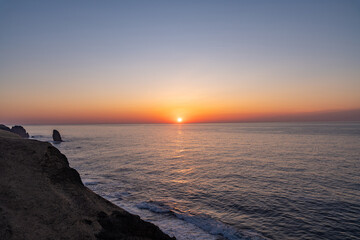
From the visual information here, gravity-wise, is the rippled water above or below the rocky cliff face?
below

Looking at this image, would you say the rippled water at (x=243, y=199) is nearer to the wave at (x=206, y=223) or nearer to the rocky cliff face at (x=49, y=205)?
the wave at (x=206, y=223)

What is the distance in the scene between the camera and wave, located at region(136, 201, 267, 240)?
449 inches

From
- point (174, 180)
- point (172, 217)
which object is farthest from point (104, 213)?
point (174, 180)

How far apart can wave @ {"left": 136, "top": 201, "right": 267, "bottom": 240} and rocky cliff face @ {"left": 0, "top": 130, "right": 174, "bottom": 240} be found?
5.06 meters

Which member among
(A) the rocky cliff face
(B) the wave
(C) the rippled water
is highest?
(A) the rocky cliff face

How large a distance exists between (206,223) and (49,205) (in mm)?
9494

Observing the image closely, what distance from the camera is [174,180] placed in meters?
23.7

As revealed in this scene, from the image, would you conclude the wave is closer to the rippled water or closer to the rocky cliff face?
the rippled water

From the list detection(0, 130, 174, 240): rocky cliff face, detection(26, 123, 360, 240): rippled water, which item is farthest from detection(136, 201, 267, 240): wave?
detection(0, 130, 174, 240): rocky cliff face

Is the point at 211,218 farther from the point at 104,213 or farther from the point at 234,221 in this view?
the point at 104,213

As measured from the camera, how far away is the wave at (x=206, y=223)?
11406 mm

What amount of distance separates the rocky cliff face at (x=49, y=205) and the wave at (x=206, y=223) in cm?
506

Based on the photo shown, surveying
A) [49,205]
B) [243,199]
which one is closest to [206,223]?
[243,199]

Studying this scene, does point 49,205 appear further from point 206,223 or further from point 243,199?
point 243,199
